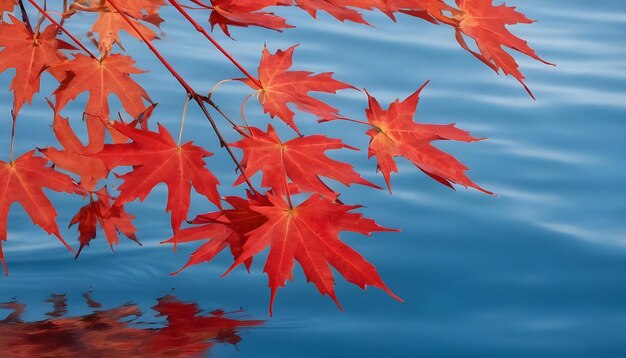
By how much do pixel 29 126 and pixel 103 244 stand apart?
0.70 m

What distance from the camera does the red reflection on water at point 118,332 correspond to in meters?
1.32

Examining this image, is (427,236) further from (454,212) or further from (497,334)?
(497,334)

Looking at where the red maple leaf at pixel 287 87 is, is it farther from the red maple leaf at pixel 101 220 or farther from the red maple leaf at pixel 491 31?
the red maple leaf at pixel 101 220

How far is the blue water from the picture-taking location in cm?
148

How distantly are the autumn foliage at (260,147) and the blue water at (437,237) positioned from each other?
0.38 m

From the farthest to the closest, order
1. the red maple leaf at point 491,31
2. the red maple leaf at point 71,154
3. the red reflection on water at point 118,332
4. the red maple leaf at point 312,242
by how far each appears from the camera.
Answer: the red reflection on water at point 118,332 < the red maple leaf at point 71,154 < the red maple leaf at point 491,31 < the red maple leaf at point 312,242

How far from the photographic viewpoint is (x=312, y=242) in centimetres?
94

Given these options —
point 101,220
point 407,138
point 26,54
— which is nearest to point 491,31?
point 407,138

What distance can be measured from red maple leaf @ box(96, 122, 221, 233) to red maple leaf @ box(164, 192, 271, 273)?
40 millimetres

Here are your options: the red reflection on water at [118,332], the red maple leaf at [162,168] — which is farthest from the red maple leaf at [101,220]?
the red maple leaf at [162,168]

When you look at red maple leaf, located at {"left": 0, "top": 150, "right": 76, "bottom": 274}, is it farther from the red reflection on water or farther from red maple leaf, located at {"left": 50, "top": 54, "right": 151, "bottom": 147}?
the red reflection on water

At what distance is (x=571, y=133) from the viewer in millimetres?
2420

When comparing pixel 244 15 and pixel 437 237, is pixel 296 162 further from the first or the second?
pixel 437 237

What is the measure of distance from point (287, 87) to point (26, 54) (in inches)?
12.4
